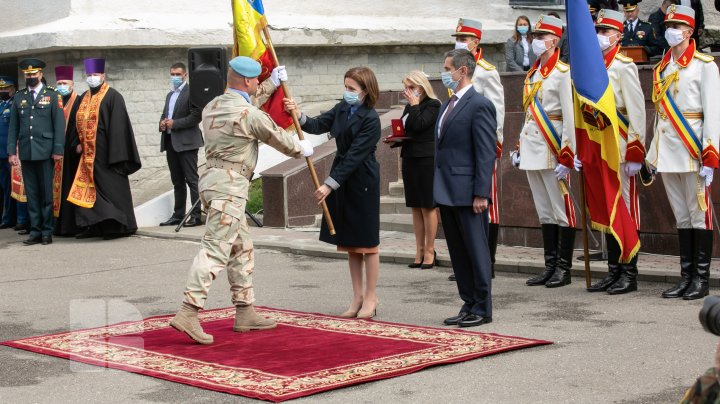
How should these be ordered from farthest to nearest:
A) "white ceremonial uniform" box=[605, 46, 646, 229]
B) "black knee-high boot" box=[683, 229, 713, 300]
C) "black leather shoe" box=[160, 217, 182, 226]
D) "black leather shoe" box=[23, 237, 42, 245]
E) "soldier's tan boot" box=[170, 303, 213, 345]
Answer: "black leather shoe" box=[160, 217, 182, 226] → "black leather shoe" box=[23, 237, 42, 245] → "white ceremonial uniform" box=[605, 46, 646, 229] → "black knee-high boot" box=[683, 229, 713, 300] → "soldier's tan boot" box=[170, 303, 213, 345]

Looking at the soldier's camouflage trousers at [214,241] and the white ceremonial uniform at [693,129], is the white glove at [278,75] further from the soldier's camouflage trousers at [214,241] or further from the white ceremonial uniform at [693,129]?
the white ceremonial uniform at [693,129]

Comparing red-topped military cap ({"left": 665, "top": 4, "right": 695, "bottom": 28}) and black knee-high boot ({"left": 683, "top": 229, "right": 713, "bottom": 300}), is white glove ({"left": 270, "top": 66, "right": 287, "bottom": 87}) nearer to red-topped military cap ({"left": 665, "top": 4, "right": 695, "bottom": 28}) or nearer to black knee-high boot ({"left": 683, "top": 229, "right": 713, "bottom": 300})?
red-topped military cap ({"left": 665, "top": 4, "right": 695, "bottom": 28})

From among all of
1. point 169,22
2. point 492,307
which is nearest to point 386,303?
point 492,307

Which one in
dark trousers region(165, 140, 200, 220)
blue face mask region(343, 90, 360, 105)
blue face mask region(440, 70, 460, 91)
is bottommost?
dark trousers region(165, 140, 200, 220)

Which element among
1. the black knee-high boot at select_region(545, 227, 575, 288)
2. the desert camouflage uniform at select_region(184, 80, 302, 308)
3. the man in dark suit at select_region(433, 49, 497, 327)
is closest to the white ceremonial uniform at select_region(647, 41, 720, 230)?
the black knee-high boot at select_region(545, 227, 575, 288)

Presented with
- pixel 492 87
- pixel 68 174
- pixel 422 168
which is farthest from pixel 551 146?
pixel 68 174

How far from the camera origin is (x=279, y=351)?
26.3 ft

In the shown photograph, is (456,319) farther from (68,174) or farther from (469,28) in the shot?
(68,174)

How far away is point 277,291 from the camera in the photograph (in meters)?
11.0

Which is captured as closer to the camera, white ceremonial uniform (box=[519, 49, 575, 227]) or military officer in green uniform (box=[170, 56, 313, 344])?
military officer in green uniform (box=[170, 56, 313, 344])

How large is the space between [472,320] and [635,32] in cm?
724

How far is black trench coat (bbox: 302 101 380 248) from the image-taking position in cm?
920

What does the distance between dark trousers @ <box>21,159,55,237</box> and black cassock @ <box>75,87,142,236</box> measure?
0.40 m

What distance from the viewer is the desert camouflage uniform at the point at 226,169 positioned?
8406 mm
